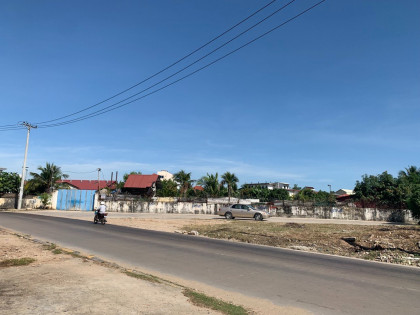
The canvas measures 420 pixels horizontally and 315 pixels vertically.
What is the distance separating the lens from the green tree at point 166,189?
5969cm

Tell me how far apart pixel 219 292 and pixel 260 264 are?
326 centimetres

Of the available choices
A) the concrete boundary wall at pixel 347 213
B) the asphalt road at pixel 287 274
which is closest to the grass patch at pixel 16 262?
the asphalt road at pixel 287 274

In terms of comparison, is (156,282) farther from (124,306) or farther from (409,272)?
(409,272)

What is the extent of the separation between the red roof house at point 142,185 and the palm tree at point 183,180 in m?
5.46

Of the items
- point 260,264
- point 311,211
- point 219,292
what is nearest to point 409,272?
point 260,264

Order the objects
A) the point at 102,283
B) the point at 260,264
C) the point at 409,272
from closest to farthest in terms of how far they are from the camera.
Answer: the point at 102,283 < the point at 409,272 < the point at 260,264

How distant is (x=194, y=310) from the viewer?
4.93 meters

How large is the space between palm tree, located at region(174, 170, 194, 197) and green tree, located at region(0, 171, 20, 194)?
2745cm

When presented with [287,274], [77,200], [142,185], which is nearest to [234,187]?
[142,185]

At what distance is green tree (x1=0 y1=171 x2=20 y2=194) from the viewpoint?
41594 millimetres

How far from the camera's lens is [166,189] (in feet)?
199

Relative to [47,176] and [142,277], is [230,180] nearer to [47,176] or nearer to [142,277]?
[47,176]

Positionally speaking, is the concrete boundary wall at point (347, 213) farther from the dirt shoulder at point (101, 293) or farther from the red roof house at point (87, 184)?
the red roof house at point (87, 184)

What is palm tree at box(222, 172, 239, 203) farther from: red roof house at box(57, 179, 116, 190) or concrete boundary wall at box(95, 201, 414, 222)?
red roof house at box(57, 179, 116, 190)
